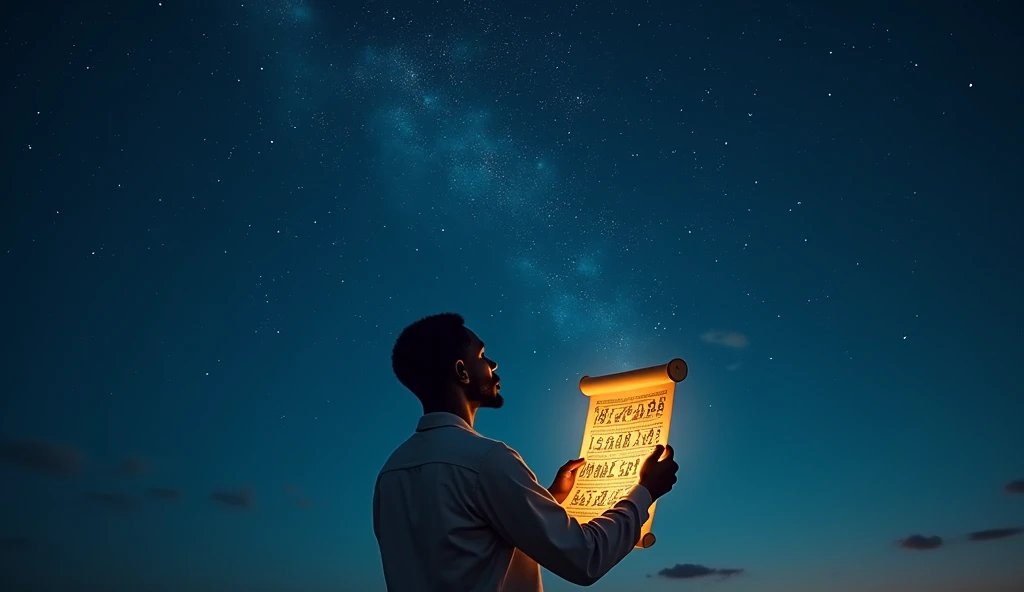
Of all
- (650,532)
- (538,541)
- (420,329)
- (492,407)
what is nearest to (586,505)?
(650,532)

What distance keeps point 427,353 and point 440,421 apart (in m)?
0.31

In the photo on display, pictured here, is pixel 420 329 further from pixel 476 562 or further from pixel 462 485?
pixel 476 562

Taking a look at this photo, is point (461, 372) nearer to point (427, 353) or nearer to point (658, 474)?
point (427, 353)

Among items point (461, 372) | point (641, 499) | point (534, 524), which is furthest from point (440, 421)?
point (641, 499)

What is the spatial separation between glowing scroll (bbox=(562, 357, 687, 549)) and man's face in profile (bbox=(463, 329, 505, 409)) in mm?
594

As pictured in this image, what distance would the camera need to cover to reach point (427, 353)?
3008 millimetres

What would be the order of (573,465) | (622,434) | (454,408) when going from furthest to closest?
(573,465), (622,434), (454,408)

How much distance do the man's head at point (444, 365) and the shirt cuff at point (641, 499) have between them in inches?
25.0

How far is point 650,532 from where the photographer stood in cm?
305

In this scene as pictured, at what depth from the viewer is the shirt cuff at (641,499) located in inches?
114

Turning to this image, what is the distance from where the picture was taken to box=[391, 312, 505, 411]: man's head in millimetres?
2959

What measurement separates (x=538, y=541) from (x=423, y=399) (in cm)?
75

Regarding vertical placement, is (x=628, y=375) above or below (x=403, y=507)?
above

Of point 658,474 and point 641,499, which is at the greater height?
point 658,474
